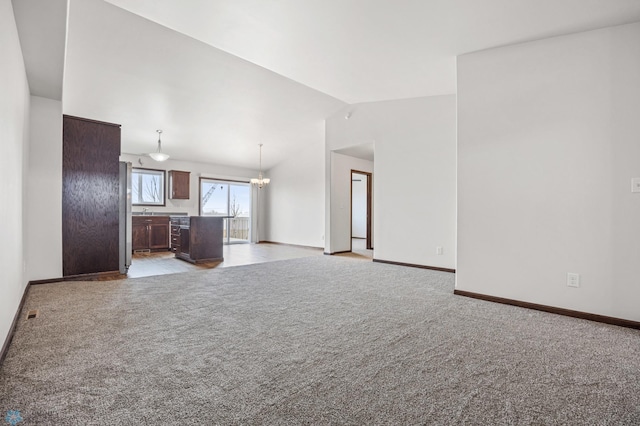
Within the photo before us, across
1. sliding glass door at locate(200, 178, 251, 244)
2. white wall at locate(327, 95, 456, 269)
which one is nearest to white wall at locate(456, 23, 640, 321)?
white wall at locate(327, 95, 456, 269)

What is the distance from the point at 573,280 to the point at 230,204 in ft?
29.3

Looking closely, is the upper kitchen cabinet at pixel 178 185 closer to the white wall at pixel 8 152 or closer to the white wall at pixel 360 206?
the white wall at pixel 360 206

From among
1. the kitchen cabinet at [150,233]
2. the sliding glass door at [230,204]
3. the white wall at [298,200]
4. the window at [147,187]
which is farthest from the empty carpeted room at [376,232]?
the sliding glass door at [230,204]

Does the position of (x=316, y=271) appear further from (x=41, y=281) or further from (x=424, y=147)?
(x=41, y=281)

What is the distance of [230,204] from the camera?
9.98 m

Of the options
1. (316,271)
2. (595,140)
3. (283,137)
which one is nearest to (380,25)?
(595,140)

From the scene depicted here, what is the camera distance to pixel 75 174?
4.19 meters

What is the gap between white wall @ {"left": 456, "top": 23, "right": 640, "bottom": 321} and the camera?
2.68m

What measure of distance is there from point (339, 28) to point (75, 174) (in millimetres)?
3958

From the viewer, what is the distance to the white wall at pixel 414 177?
16.5 feet

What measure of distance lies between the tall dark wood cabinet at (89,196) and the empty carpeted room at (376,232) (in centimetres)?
3

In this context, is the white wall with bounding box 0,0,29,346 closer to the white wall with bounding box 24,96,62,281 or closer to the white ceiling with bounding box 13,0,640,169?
the white ceiling with bounding box 13,0,640,169

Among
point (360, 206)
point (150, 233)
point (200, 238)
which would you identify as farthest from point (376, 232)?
point (150, 233)

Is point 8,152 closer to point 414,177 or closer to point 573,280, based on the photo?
point 573,280
